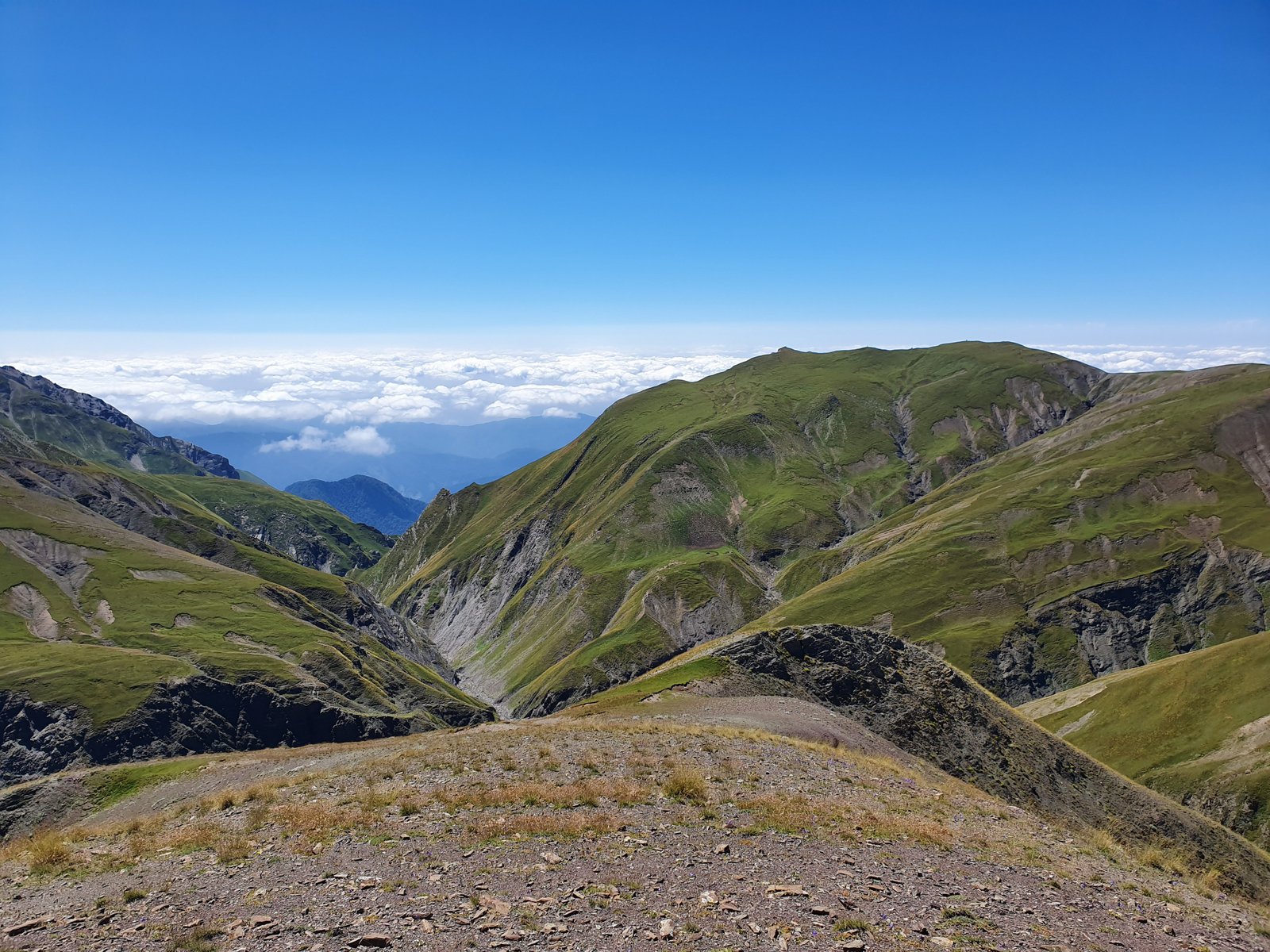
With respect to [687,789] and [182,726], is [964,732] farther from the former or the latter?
[182,726]

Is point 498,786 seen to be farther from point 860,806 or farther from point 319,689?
point 319,689

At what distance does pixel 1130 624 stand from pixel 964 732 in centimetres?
17180

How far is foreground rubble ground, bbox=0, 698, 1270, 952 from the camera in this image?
59.4ft

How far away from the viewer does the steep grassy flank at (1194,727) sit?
93.2 metres

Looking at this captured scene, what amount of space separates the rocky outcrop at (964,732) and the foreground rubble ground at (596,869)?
1487 centimetres

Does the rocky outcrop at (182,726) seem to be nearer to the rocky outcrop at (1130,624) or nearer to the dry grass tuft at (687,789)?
the dry grass tuft at (687,789)

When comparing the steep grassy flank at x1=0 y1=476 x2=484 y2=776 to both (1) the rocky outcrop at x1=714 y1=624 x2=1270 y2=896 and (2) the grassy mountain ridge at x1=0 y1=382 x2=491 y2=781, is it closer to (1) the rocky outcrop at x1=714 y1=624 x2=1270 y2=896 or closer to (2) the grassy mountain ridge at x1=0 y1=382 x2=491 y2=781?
(2) the grassy mountain ridge at x1=0 y1=382 x2=491 y2=781

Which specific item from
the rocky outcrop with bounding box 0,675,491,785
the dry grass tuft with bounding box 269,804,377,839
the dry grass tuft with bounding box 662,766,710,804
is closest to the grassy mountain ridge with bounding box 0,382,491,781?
the rocky outcrop with bounding box 0,675,491,785

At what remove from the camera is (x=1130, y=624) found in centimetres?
19175

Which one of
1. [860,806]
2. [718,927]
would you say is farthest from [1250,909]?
[718,927]

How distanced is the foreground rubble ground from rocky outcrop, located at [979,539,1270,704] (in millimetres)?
164061

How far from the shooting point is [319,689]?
434 feet

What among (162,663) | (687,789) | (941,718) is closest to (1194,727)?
(941,718)

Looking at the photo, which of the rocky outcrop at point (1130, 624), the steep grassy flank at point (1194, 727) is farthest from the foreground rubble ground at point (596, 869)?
the rocky outcrop at point (1130, 624)
